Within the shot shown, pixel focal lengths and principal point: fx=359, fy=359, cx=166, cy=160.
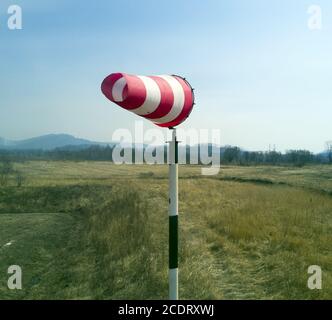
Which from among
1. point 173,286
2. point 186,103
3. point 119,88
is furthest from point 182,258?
point 119,88

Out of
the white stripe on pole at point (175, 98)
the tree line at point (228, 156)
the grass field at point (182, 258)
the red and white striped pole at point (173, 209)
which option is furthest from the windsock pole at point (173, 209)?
the tree line at point (228, 156)

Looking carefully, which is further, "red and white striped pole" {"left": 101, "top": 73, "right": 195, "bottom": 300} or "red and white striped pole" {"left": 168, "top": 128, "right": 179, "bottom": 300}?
"red and white striped pole" {"left": 168, "top": 128, "right": 179, "bottom": 300}

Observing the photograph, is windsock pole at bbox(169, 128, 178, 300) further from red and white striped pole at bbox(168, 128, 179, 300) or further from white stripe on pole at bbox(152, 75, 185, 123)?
white stripe on pole at bbox(152, 75, 185, 123)

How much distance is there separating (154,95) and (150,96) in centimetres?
4

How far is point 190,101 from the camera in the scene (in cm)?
276

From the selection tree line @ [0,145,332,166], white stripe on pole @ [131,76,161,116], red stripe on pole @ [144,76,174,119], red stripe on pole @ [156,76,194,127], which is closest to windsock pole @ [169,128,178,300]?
red stripe on pole @ [156,76,194,127]

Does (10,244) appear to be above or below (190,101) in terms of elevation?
below

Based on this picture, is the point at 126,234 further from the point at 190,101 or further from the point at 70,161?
the point at 70,161

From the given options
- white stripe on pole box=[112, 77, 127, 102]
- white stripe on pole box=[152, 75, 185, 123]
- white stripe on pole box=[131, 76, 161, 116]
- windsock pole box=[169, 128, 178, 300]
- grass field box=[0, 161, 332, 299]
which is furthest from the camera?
grass field box=[0, 161, 332, 299]

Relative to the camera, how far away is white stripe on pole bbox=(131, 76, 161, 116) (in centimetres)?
235

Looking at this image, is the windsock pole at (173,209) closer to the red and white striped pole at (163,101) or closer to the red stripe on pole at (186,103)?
the red and white striped pole at (163,101)
